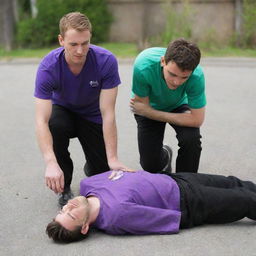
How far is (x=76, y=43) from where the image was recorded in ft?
12.6

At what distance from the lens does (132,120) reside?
23.0ft

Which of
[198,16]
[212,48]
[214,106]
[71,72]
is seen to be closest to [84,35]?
[71,72]

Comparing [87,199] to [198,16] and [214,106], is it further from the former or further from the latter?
[198,16]

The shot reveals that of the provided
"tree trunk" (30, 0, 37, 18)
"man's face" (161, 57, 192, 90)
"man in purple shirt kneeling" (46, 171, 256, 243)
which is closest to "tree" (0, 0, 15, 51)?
"tree trunk" (30, 0, 37, 18)

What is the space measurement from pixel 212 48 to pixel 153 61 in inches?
313

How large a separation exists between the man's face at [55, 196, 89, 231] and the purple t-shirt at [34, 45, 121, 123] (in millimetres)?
898

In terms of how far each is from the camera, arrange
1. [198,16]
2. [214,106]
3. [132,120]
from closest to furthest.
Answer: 1. [132,120]
2. [214,106]
3. [198,16]

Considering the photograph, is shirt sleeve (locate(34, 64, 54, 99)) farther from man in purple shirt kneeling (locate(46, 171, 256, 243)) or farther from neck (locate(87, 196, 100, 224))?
neck (locate(87, 196, 100, 224))

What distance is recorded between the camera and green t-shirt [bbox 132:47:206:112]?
4.23 m

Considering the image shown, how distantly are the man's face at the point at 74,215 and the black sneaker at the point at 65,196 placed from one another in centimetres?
77

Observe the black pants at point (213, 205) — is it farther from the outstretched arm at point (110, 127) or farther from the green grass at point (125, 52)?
the green grass at point (125, 52)

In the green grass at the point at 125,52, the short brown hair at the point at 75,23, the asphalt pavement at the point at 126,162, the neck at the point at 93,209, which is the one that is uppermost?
the short brown hair at the point at 75,23

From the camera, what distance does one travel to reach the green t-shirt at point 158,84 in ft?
13.9

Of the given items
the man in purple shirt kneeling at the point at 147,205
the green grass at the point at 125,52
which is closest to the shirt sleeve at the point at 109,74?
the man in purple shirt kneeling at the point at 147,205
